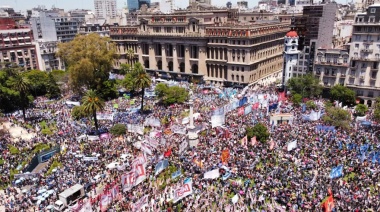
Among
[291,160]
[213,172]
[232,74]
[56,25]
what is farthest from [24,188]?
[56,25]

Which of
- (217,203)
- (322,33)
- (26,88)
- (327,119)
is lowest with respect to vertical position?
(217,203)

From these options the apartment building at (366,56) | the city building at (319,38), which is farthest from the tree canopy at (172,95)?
the apartment building at (366,56)

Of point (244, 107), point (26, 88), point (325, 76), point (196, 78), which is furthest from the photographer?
point (196, 78)

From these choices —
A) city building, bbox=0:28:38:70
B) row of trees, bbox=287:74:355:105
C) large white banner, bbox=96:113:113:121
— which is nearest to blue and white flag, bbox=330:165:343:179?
row of trees, bbox=287:74:355:105

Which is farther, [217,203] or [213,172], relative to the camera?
[213,172]

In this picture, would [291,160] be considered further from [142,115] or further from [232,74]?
[232,74]

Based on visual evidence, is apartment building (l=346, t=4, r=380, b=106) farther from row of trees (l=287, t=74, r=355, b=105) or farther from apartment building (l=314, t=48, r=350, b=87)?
row of trees (l=287, t=74, r=355, b=105)
